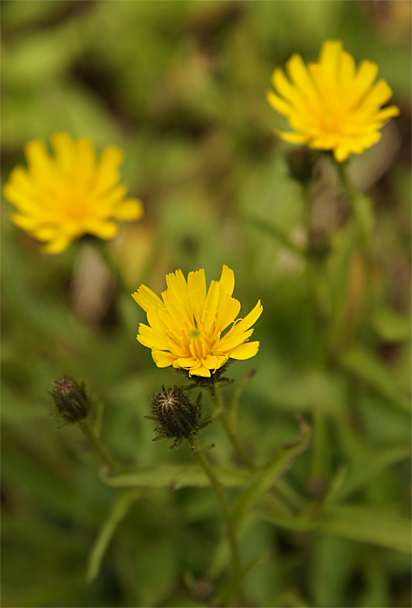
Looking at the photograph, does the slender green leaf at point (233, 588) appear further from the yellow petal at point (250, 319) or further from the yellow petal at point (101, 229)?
the yellow petal at point (101, 229)

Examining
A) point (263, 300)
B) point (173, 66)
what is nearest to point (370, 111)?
point (263, 300)

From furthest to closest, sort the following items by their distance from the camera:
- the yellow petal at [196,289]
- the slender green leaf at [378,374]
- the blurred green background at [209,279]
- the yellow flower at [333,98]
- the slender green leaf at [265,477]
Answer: the blurred green background at [209,279] → the slender green leaf at [378,374] → the yellow flower at [333,98] → the slender green leaf at [265,477] → the yellow petal at [196,289]

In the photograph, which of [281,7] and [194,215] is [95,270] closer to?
[194,215]

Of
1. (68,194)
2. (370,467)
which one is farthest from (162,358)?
(68,194)

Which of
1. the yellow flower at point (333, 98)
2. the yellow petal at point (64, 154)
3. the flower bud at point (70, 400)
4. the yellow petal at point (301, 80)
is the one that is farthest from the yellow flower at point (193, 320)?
the yellow petal at point (64, 154)

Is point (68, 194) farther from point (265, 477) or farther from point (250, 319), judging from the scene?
point (265, 477)

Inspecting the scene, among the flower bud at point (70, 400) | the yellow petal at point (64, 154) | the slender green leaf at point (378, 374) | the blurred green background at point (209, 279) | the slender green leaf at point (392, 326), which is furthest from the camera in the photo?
the yellow petal at point (64, 154)
